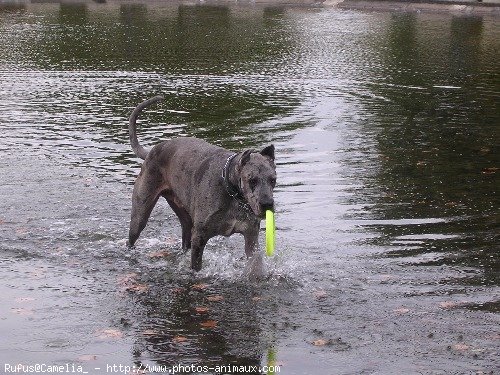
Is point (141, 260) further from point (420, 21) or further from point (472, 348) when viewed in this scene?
point (420, 21)

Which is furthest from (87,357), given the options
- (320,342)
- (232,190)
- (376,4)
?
(376,4)

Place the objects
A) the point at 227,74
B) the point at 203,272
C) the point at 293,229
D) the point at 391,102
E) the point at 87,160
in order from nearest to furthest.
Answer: the point at 203,272, the point at 293,229, the point at 87,160, the point at 391,102, the point at 227,74

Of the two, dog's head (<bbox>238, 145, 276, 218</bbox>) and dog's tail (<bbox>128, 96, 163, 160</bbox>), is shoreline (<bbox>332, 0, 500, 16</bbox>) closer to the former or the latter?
dog's tail (<bbox>128, 96, 163, 160</bbox>)

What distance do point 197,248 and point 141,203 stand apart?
1.08m

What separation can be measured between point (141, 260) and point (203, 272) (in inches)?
36.3

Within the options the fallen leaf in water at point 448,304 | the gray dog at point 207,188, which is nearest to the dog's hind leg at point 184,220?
the gray dog at point 207,188

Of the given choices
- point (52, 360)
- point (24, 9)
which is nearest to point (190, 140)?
point (52, 360)

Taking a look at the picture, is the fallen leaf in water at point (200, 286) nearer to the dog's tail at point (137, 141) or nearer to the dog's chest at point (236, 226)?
the dog's chest at point (236, 226)

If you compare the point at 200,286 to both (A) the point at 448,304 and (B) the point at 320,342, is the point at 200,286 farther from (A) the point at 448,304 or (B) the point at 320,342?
(A) the point at 448,304

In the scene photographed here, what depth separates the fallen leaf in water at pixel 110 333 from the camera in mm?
8367

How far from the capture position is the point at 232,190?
911cm

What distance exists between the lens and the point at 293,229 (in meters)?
11.9

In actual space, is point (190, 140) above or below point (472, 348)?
above

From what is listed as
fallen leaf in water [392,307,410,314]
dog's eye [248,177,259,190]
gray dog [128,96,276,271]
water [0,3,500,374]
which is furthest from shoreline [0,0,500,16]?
dog's eye [248,177,259,190]
